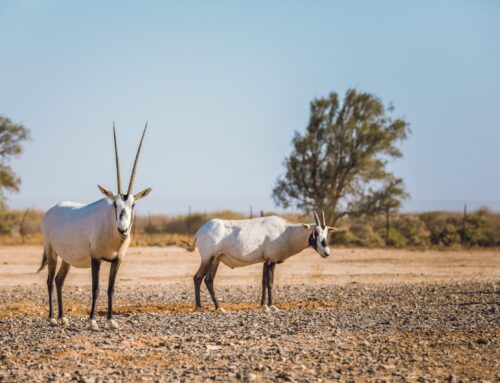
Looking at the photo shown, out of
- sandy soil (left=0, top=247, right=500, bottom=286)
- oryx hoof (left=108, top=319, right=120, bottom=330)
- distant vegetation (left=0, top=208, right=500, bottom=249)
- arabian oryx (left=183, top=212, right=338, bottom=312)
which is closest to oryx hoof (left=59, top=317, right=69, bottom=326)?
oryx hoof (left=108, top=319, right=120, bottom=330)

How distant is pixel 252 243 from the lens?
17406mm

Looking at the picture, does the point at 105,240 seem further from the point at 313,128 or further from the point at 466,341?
the point at 313,128

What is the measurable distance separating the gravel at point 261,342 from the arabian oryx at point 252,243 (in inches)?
34.6

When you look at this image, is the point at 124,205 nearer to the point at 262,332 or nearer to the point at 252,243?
the point at 262,332

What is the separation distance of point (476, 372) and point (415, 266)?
2033cm

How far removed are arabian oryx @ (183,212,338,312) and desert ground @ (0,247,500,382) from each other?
91 centimetres

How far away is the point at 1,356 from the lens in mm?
10211

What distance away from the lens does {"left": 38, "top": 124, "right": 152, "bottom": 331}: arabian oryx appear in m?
13.0

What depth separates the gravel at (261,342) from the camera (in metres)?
9.40

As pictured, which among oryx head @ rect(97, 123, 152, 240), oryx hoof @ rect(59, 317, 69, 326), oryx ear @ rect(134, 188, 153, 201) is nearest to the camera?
oryx head @ rect(97, 123, 152, 240)

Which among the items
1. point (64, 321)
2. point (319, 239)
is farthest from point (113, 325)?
point (319, 239)

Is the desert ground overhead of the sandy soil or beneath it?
beneath

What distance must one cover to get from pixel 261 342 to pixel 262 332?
102 centimetres

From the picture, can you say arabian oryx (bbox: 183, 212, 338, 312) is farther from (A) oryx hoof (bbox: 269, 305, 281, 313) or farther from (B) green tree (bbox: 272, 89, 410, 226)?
(B) green tree (bbox: 272, 89, 410, 226)
